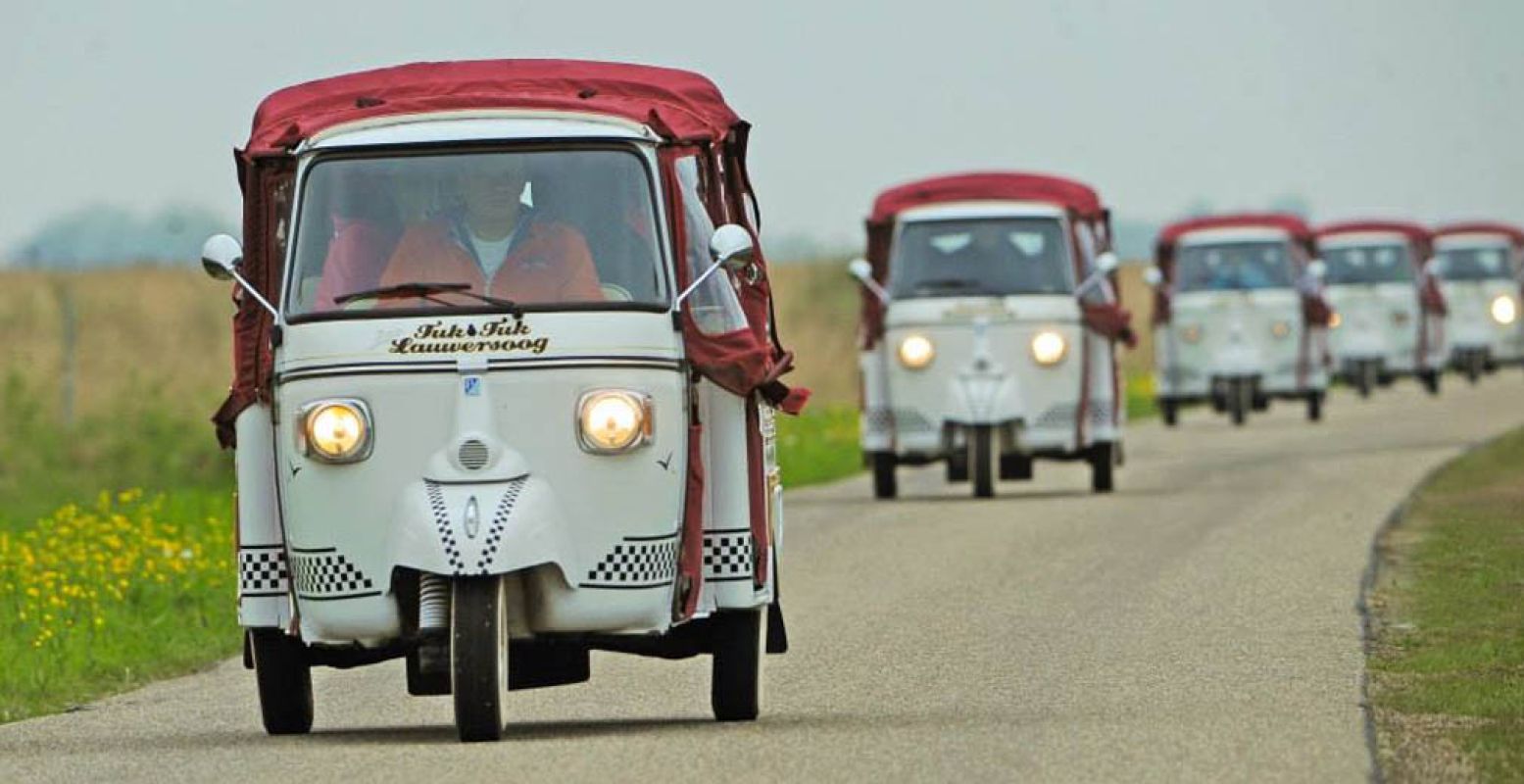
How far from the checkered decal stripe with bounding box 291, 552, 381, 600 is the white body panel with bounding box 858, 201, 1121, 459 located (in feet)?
50.2

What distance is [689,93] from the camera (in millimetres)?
12828

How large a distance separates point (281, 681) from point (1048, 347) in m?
15.0

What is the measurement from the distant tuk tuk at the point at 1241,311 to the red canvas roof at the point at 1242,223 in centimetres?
1

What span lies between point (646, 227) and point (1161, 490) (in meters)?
16.0

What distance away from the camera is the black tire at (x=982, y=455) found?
1058 inches

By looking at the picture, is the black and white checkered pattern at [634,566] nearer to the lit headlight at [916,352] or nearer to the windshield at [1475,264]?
the lit headlight at [916,352]

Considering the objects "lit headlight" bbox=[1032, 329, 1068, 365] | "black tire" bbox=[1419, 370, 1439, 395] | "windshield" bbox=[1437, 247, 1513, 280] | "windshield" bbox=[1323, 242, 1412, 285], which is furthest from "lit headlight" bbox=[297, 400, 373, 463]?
"windshield" bbox=[1437, 247, 1513, 280]

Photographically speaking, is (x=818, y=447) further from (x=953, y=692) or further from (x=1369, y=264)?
(x=953, y=692)

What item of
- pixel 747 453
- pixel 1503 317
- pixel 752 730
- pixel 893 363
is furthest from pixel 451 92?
pixel 1503 317

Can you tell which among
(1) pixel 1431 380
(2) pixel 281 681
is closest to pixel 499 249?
(2) pixel 281 681

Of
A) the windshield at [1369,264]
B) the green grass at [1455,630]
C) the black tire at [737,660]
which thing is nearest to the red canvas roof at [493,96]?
the black tire at [737,660]

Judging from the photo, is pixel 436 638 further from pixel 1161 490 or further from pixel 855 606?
pixel 1161 490

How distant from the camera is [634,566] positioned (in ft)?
38.2

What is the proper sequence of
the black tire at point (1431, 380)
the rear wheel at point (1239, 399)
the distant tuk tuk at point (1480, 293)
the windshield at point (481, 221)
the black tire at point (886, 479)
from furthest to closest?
the distant tuk tuk at point (1480, 293) → the black tire at point (1431, 380) → the rear wheel at point (1239, 399) → the black tire at point (886, 479) → the windshield at point (481, 221)
